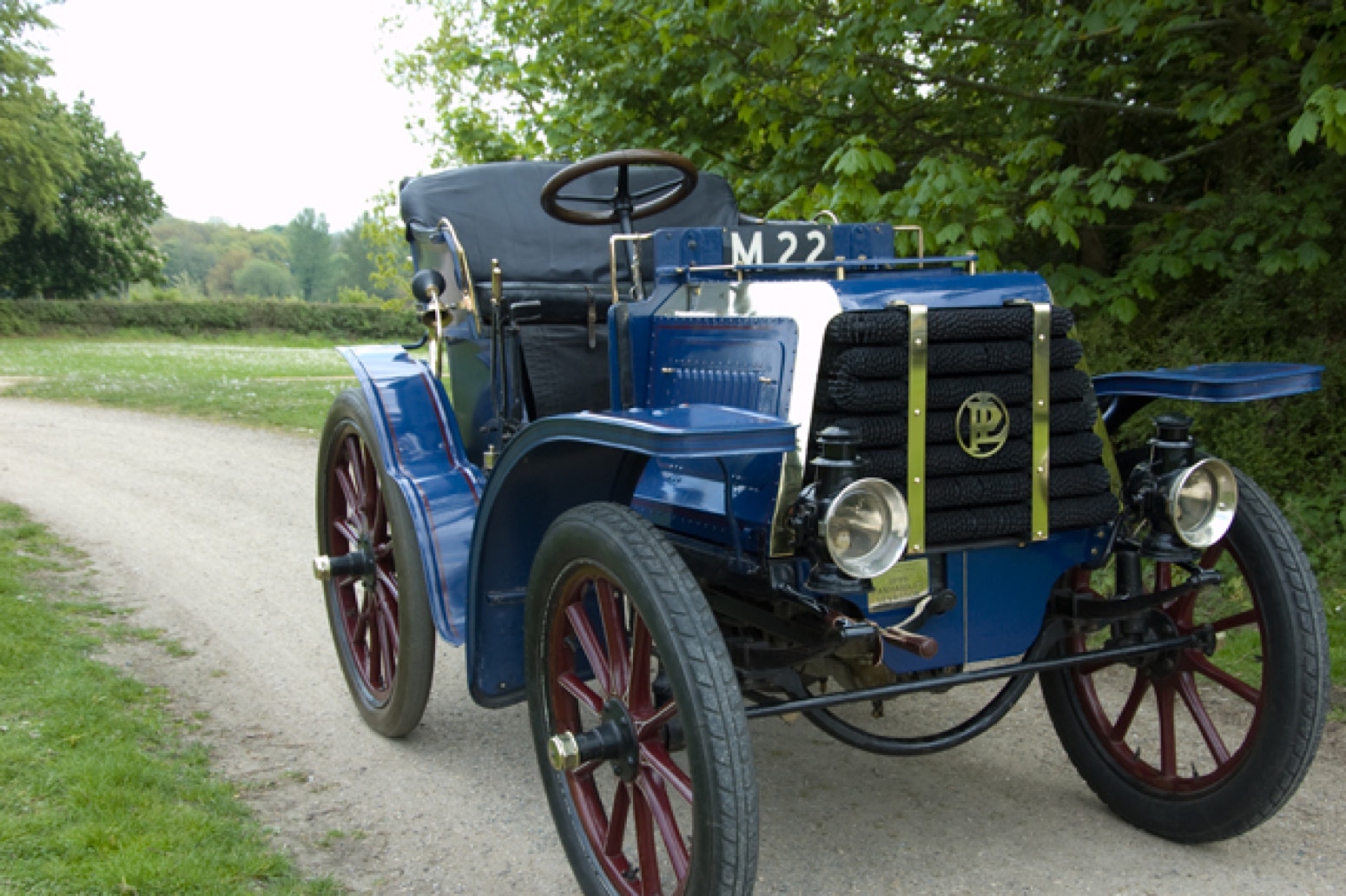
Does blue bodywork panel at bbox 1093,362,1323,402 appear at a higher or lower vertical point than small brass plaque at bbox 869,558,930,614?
higher

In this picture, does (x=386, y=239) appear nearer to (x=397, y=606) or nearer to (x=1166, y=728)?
(x=397, y=606)

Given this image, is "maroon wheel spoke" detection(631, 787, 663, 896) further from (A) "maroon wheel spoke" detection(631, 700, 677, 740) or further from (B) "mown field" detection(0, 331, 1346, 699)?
(B) "mown field" detection(0, 331, 1346, 699)

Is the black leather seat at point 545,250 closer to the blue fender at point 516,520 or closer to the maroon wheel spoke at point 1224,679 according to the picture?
the blue fender at point 516,520

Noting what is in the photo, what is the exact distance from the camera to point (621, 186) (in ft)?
12.6

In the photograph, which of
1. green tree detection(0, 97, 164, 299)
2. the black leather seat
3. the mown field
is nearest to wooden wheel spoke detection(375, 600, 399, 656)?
the black leather seat

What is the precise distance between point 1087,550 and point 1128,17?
3.13 metres

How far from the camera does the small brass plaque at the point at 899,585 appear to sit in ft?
8.64

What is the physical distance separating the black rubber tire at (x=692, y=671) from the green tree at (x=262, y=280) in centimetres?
8442

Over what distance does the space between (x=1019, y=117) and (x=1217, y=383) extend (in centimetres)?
367

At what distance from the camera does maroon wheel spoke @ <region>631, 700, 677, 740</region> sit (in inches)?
96.6

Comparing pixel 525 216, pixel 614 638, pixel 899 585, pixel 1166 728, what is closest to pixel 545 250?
pixel 525 216

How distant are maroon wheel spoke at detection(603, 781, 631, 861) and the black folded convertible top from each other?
224 centimetres

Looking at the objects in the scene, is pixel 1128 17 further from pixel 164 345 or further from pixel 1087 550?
pixel 164 345

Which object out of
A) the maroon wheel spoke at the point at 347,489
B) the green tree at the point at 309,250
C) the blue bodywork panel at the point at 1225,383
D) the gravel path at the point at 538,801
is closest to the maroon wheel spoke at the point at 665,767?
the gravel path at the point at 538,801
